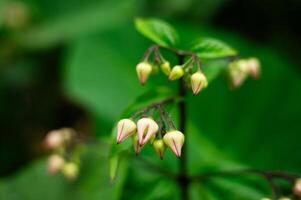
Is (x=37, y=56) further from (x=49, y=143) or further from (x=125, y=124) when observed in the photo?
(x=125, y=124)

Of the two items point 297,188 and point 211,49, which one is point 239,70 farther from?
point 297,188

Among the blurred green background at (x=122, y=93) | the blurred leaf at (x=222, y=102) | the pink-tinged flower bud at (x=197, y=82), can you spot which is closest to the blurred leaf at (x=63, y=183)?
the blurred green background at (x=122, y=93)

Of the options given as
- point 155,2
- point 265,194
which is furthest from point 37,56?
point 265,194

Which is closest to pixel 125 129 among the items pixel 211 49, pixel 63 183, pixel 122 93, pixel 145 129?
pixel 145 129

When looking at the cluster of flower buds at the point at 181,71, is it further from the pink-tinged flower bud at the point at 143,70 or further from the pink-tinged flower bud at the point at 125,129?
the pink-tinged flower bud at the point at 125,129

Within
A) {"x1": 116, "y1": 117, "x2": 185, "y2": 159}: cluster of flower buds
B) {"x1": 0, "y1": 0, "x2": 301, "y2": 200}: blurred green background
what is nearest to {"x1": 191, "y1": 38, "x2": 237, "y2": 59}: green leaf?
{"x1": 116, "y1": 117, "x2": 185, "y2": 159}: cluster of flower buds

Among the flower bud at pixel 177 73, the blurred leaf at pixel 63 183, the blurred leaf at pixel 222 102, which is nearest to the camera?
the flower bud at pixel 177 73
